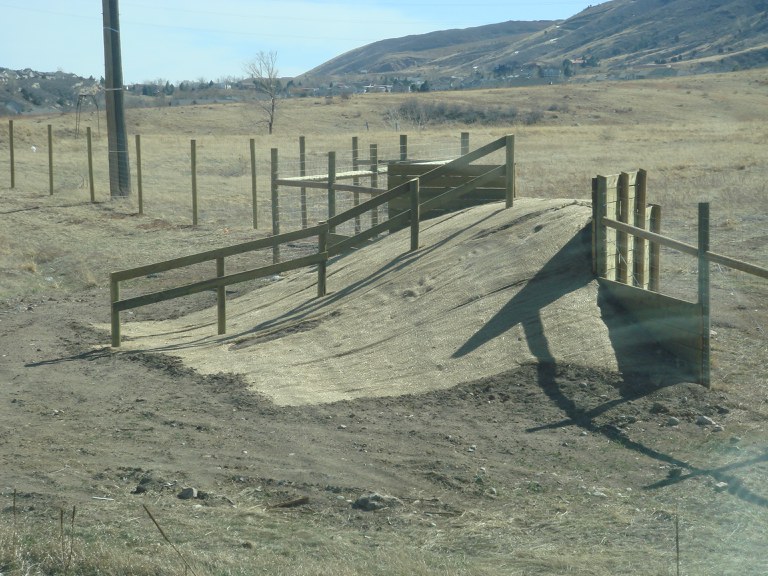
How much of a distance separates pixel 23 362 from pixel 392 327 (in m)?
3.87

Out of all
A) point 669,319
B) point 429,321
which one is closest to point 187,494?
point 429,321

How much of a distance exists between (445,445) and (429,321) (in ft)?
9.11

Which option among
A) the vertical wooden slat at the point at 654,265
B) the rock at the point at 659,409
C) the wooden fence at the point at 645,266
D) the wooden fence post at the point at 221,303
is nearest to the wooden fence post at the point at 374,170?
the wooden fence post at the point at 221,303

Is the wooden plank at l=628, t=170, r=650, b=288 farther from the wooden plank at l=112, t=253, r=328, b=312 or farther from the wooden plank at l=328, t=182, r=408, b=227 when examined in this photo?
the wooden plank at l=112, t=253, r=328, b=312

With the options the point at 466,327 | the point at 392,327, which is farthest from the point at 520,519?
the point at 392,327

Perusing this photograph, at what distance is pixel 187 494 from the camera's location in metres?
6.17

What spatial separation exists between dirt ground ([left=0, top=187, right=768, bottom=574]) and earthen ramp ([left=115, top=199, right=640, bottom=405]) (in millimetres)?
44

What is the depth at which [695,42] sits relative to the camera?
529 ft

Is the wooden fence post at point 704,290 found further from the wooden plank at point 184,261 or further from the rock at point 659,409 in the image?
the wooden plank at point 184,261

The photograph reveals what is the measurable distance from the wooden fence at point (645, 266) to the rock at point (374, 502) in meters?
3.25

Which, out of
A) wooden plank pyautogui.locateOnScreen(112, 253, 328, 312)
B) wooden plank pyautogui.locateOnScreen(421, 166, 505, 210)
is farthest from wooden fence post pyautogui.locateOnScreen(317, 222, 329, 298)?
wooden plank pyautogui.locateOnScreen(421, 166, 505, 210)

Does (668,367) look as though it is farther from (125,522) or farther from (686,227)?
(686,227)

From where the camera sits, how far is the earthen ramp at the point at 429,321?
8.73 meters

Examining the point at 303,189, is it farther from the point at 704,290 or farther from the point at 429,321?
the point at 704,290
